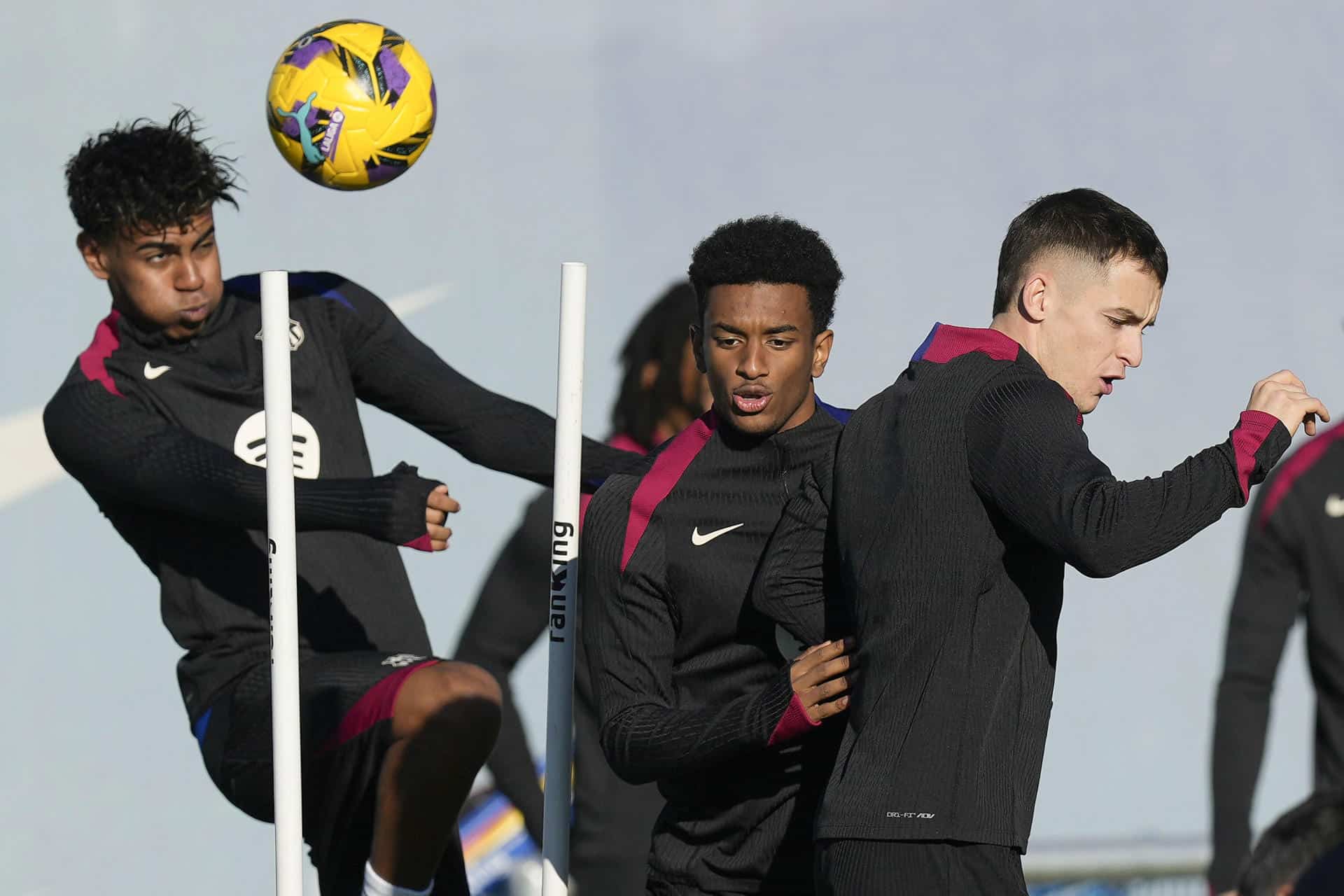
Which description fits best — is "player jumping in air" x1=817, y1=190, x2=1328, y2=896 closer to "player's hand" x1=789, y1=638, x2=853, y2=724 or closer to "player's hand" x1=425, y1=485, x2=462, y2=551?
"player's hand" x1=789, y1=638, x2=853, y2=724

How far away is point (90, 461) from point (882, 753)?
212 centimetres

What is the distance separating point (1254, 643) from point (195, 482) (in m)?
2.70

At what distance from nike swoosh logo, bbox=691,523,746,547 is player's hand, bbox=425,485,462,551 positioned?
63 centimetres

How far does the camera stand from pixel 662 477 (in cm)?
336

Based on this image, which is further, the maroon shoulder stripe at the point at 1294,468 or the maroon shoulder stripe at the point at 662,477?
the maroon shoulder stripe at the point at 1294,468

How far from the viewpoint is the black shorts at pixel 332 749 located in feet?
13.2

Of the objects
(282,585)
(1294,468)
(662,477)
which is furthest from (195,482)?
(1294,468)

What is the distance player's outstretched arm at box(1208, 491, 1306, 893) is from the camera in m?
5.27

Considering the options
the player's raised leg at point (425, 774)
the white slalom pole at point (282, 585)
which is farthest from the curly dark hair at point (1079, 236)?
the player's raised leg at point (425, 774)

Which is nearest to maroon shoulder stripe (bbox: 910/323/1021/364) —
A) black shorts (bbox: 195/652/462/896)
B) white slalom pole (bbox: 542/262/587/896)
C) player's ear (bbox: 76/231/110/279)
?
white slalom pole (bbox: 542/262/587/896)

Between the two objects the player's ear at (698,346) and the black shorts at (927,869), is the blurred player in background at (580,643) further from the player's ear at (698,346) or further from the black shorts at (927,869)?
the black shorts at (927,869)

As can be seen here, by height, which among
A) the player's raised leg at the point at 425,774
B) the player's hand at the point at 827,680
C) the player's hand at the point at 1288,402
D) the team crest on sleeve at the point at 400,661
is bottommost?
the player's raised leg at the point at 425,774

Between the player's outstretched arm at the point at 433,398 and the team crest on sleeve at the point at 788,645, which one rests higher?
the player's outstretched arm at the point at 433,398

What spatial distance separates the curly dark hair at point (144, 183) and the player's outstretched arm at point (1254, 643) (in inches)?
106
